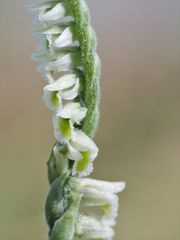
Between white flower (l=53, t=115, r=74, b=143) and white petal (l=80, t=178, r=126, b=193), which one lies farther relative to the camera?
white petal (l=80, t=178, r=126, b=193)

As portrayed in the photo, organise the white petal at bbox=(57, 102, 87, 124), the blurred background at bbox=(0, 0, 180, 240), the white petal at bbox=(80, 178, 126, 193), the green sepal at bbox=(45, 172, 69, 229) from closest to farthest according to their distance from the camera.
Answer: the white petal at bbox=(57, 102, 87, 124) < the green sepal at bbox=(45, 172, 69, 229) < the white petal at bbox=(80, 178, 126, 193) < the blurred background at bbox=(0, 0, 180, 240)

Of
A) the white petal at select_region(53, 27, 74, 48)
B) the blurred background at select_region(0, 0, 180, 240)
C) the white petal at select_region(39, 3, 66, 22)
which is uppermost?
the white petal at select_region(39, 3, 66, 22)

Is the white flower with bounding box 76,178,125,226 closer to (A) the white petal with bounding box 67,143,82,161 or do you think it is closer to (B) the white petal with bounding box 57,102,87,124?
(A) the white petal with bounding box 67,143,82,161

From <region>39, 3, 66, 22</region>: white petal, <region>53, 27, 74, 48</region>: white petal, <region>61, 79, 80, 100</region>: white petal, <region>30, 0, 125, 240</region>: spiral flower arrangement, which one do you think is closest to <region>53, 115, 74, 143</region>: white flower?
<region>30, 0, 125, 240</region>: spiral flower arrangement

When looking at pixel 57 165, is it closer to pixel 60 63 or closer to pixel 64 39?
pixel 60 63

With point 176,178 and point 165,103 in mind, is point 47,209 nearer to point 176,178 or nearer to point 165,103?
point 176,178

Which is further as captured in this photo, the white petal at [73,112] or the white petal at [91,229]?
the white petal at [91,229]

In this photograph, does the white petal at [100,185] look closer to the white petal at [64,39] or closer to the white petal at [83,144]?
the white petal at [83,144]

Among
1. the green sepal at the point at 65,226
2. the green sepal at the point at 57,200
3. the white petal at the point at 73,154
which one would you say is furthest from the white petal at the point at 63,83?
the green sepal at the point at 65,226
